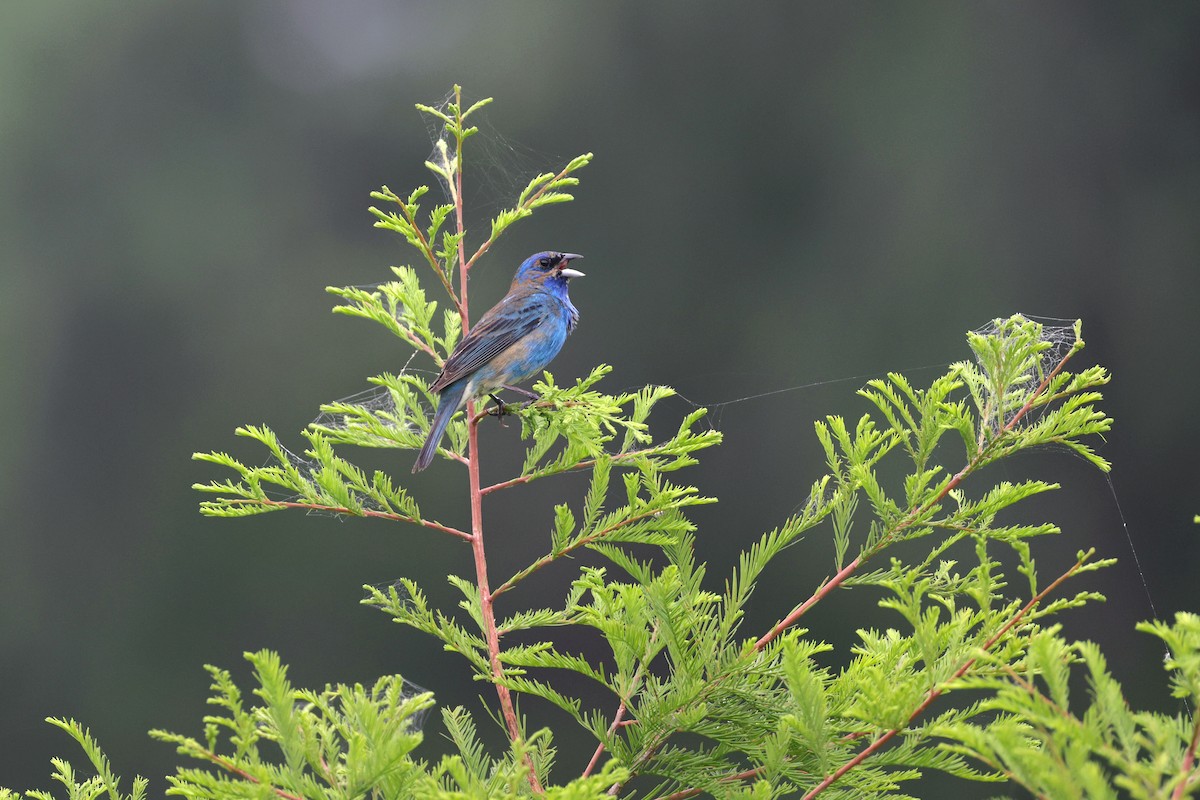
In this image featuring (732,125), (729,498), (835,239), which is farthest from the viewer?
(732,125)

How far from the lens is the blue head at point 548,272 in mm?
3836

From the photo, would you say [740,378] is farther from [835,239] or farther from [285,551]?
[285,551]

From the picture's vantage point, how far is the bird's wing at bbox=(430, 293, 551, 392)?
10.2 feet

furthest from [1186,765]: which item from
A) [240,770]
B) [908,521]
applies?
[240,770]

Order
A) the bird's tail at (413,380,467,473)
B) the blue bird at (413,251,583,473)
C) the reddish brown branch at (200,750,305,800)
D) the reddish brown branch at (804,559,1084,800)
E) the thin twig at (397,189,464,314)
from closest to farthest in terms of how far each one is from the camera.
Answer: the reddish brown branch at (200,750,305,800)
the reddish brown branch at (804,559,1084,800)
the thin twig at (397,189,464,314)
the bird's tail at (413,380,467,473)
the blue bird at (413,251,583,473)

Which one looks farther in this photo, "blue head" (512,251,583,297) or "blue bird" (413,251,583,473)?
"blue head" (512,251,583,297)

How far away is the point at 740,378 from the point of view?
1619 cm

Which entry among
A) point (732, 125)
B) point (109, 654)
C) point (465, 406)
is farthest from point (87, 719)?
point (465, 406)

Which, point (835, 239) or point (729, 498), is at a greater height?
point (835, 239)

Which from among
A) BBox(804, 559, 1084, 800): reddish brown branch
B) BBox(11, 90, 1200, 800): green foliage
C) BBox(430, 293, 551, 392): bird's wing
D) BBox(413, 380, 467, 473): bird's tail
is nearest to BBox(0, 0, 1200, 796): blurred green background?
BBox(430, 293, 551, 392): bird's wing

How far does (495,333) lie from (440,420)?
42 cm

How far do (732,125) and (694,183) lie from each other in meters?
1.41

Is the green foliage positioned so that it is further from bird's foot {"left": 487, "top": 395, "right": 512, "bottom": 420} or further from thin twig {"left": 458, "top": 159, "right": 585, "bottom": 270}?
bird's foot {"left": 487, "top": 395, "right": 512, "bottom": 420}

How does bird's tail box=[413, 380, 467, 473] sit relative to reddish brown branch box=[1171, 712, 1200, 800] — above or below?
above
